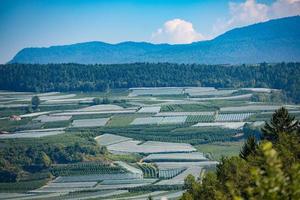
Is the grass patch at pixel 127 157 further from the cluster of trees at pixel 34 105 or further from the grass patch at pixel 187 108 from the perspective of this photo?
the cluster of trees at pixel 34 105

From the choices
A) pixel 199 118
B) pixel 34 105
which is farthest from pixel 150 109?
pixel 34 105

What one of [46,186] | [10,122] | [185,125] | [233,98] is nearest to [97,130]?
[185,125]

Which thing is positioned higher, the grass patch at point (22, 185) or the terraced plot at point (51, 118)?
the terraced plot at point (51, 118)

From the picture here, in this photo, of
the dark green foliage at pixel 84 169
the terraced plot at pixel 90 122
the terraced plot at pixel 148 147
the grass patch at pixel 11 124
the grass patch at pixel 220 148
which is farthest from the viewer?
the grass patch at pixel 11 124

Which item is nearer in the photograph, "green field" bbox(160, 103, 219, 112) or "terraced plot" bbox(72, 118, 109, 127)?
"terraced plot" bbox(72, 118, 109, 127)

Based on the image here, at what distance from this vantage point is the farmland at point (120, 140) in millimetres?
85938

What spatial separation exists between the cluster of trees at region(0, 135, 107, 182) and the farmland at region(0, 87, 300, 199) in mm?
161

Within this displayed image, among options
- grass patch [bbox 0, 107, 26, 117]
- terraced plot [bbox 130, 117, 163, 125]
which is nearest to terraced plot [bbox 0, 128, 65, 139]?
terraced plot [bbox 130, 117, 163, 125]

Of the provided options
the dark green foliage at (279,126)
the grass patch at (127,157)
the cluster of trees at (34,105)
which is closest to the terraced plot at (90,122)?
the cluster of trees at (34,105)

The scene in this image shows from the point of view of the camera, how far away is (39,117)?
476 ft

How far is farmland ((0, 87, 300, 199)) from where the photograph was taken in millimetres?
85938

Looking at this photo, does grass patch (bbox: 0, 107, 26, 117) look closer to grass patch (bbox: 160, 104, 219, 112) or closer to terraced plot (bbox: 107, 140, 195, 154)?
grass patch (bbox: 160, 104, 219, 112)

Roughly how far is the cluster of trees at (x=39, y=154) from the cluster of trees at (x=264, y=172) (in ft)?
174

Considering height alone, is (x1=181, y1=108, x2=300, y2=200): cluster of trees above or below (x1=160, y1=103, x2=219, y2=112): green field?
above
